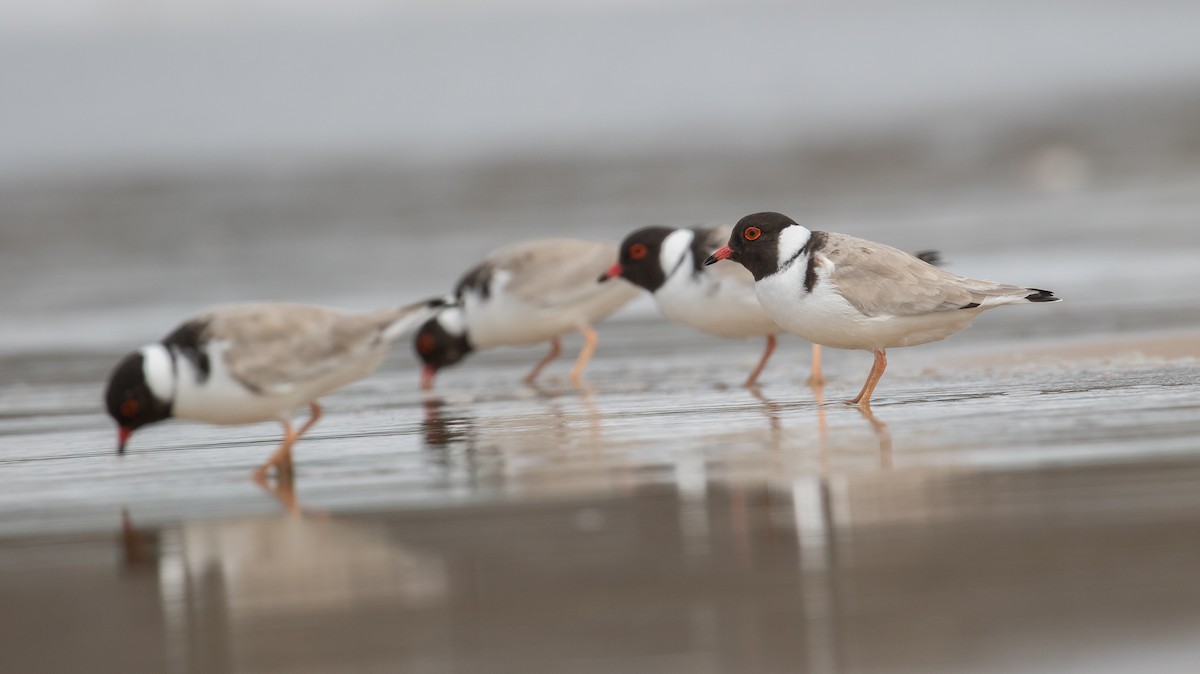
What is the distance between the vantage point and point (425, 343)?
32.5 feet

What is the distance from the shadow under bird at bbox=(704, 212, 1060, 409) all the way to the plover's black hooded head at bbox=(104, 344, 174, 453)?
9.87 feet

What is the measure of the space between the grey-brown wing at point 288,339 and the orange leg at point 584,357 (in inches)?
90.6

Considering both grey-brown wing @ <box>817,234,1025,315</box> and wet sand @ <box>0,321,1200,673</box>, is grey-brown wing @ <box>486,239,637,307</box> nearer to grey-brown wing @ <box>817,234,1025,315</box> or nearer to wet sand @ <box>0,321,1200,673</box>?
A: wet sand @ <box>0,321,1200,673</box>

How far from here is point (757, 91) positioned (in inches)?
1644

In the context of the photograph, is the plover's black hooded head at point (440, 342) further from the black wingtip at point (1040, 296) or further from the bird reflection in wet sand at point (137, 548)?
the black wingtip at point (1040, 296)

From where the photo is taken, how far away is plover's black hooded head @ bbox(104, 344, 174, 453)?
6.55m

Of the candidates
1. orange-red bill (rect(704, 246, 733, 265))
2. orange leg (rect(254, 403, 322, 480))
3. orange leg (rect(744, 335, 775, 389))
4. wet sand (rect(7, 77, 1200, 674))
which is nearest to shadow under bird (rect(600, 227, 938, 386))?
orange leg (rect(744, 335, 775, 389))

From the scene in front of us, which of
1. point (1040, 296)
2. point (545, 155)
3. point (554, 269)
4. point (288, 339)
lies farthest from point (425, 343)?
point (545, 155)

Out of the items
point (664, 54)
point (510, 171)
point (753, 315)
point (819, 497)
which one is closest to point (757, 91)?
point (664, 54)

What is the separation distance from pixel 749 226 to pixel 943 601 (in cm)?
349

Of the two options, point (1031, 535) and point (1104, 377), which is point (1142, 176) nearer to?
point (1104, 377)

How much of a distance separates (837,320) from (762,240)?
2.14 feet

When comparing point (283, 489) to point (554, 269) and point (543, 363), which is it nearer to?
point (543, 363)

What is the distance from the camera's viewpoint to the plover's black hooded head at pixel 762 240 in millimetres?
7523
